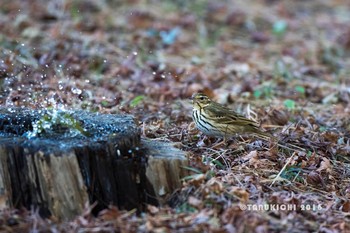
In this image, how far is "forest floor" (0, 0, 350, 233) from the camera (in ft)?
15.0

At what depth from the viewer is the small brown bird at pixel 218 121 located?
247 inches

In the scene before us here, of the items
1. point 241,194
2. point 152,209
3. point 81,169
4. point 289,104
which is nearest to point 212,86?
point 289,104

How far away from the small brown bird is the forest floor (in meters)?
0.12

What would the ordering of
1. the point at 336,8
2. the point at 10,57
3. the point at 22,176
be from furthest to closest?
the point at 336,8 < the point at 10,57 < the point at 22,176

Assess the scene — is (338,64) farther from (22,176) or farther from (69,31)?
(22,176)

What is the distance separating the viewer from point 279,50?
38.7 ft

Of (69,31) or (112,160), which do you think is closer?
(112,160)

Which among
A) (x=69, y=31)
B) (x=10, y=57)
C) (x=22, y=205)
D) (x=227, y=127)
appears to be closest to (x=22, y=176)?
(x=22, y=205)

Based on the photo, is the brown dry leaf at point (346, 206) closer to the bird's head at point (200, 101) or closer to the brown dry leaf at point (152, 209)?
the brown dry leaf at point (152, 209)

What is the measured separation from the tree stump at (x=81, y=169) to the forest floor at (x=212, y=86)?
0.44 feet

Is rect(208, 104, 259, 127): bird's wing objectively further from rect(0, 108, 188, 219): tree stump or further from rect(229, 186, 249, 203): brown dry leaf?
rect(229, 186, 249, 203): brown dry leaf

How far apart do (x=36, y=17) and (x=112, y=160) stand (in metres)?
7.29

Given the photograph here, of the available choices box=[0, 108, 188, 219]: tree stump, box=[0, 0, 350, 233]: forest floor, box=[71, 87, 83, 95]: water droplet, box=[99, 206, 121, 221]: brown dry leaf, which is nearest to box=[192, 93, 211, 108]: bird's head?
box=[0, 0, 350, 233]: forest floor

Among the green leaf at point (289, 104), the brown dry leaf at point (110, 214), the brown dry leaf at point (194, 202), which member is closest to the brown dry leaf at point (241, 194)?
the brown dry leaf at point (194, 202)
